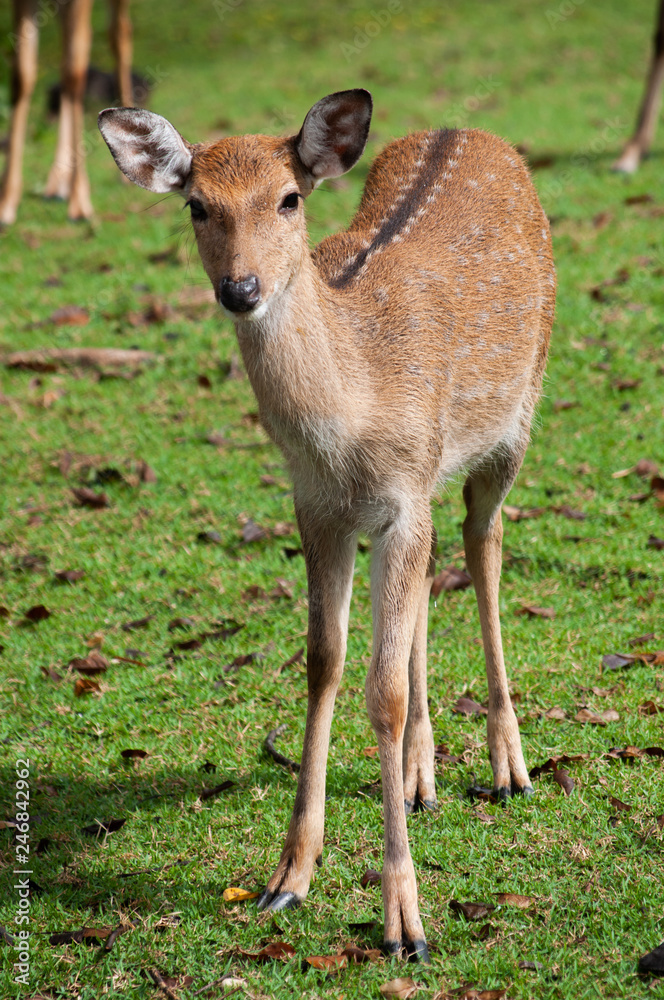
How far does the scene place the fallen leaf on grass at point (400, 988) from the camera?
309 centimetres

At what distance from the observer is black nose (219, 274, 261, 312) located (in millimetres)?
2934

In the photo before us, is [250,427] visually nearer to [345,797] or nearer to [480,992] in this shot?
[345,797]

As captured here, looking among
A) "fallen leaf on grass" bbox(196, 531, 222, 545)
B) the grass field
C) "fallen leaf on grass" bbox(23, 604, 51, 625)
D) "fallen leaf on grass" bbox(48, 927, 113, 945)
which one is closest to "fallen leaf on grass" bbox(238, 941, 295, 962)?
the grass field

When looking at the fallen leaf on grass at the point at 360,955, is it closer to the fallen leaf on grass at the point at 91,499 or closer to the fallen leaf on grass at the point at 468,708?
the fallen leaf on grass at the point at 468,708

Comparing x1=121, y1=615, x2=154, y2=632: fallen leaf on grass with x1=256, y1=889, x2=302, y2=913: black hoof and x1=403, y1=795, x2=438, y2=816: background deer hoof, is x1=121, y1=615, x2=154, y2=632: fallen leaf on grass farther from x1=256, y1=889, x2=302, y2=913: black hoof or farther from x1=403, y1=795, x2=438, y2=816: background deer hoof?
x1=256, y1=889, x2=302, y2=913: black hoof

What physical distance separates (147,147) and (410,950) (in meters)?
2.60

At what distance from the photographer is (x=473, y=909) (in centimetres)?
339

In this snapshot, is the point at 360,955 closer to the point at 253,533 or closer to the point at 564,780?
the point at 564,780

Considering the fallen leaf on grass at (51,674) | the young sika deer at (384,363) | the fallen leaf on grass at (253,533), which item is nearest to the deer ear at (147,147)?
the young sika deer at (384,363)

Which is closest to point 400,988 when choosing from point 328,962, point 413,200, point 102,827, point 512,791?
point 328,962

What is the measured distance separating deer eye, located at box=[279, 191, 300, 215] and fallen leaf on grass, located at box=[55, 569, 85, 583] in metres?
2.98

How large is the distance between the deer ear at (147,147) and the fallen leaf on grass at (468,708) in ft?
7.87

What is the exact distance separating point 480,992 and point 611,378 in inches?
191

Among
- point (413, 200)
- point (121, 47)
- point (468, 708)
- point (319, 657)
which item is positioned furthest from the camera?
point (121, 47)
